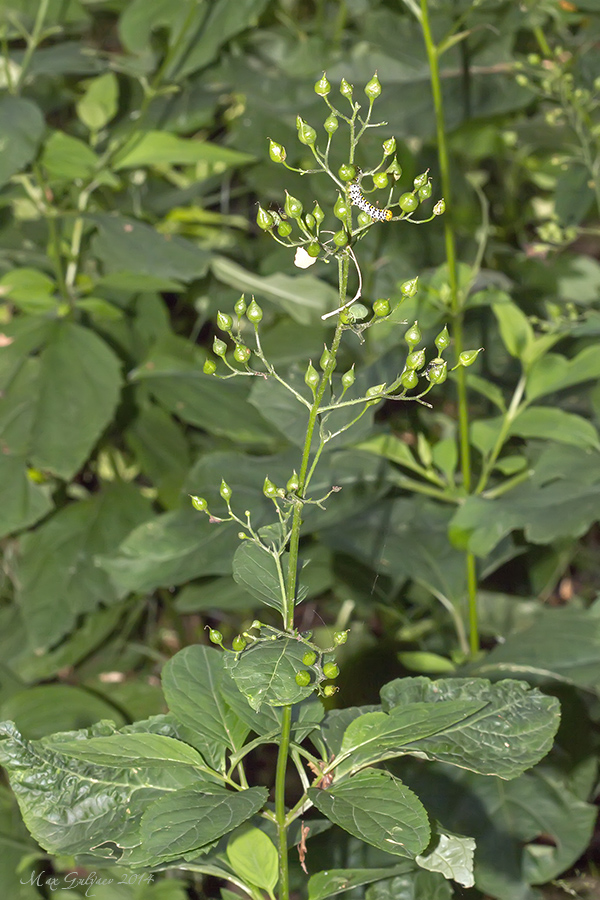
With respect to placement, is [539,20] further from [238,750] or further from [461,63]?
[238,750]

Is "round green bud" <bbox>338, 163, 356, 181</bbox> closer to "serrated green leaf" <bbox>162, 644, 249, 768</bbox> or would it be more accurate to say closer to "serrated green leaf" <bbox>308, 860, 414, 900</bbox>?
"serrated green leaf" <bbox>162, 644, 249, 768</bbox>

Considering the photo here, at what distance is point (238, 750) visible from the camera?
574 millimetres

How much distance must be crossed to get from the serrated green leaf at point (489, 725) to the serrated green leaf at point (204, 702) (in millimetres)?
111

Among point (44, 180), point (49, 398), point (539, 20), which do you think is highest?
point (539, 20)

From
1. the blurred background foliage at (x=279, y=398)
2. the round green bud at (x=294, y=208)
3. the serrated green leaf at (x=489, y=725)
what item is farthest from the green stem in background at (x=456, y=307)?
the round green bud at (x=294, y=208)

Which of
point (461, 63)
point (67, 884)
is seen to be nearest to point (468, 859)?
point (67, 884)

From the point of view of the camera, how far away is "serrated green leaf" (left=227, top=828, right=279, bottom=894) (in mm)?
602

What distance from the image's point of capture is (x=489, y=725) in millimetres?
598

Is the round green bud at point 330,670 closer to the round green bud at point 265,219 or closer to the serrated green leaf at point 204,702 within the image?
the serrated green leaf at point 204,702

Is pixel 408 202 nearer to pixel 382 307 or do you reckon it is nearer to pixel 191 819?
pixel 382 307

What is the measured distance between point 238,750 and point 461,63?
1.29 meters

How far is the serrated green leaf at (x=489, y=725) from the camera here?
0.58 m

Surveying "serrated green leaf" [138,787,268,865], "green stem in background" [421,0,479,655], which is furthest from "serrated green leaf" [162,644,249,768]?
"green stem in background" [421,0,479,655]

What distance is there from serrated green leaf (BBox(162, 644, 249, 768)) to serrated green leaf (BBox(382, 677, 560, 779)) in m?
0.11
